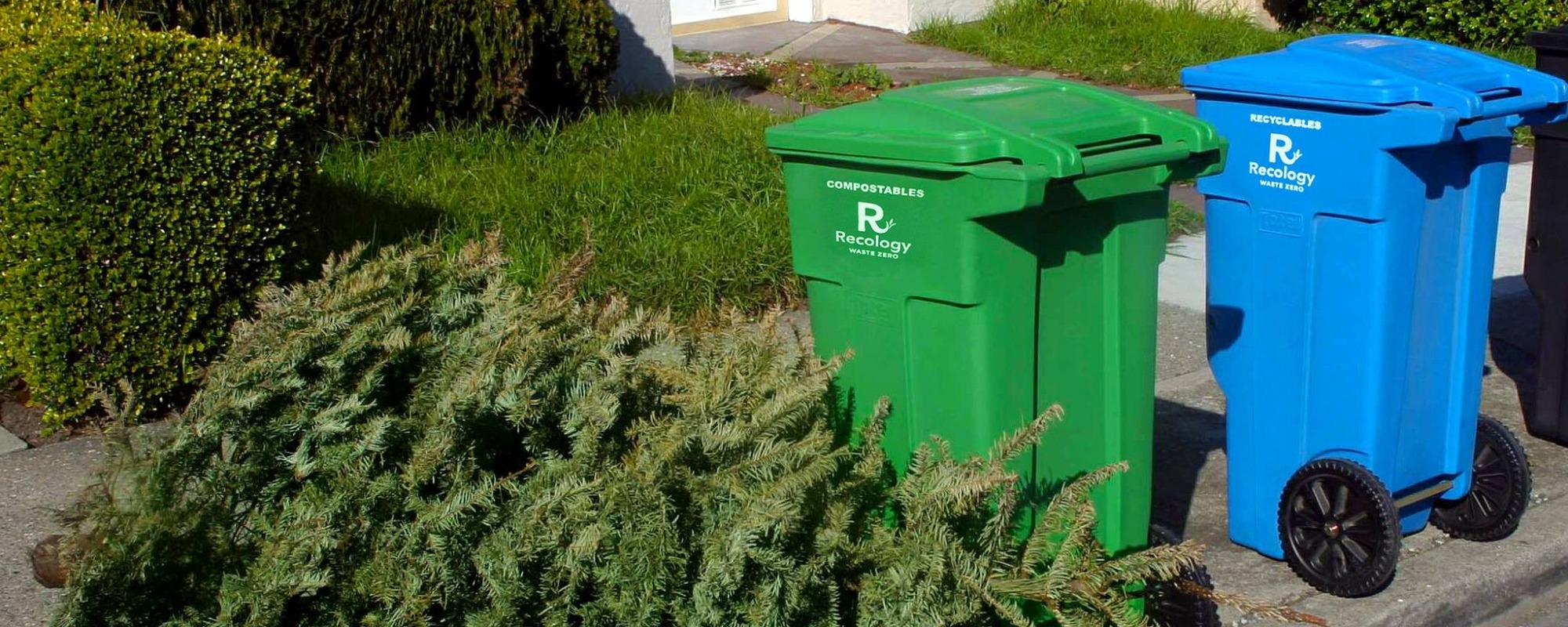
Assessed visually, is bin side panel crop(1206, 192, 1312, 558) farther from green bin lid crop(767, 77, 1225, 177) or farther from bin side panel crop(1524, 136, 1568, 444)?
bin side panel crop(1524, 136, 1568, 444)

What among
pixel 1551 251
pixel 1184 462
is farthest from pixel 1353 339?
pixel 1551 251

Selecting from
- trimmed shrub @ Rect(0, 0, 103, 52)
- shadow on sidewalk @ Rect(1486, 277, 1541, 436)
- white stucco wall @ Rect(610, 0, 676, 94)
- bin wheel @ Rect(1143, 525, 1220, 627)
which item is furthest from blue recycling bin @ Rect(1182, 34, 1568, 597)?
white stucco wall @ Rect(610, 0, 676, 94)

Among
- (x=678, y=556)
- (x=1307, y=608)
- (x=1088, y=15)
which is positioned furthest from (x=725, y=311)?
(x=1088, y=15)

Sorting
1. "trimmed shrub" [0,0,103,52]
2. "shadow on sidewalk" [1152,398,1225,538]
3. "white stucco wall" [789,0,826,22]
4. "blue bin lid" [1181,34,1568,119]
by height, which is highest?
"trimmed shrub" [0,0,103,52]

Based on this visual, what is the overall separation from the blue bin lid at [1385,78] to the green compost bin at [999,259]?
57cm

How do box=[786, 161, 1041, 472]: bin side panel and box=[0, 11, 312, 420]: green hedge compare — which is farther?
box=[0, 11, 312, 420]: green hedge

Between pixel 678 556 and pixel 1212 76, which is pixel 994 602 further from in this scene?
pixel 1212 76

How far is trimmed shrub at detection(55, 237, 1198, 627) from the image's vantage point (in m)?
2.42

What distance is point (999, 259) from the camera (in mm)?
2777

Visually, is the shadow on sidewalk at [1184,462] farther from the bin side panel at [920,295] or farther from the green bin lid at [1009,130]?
the green bin lid at [1009,130]

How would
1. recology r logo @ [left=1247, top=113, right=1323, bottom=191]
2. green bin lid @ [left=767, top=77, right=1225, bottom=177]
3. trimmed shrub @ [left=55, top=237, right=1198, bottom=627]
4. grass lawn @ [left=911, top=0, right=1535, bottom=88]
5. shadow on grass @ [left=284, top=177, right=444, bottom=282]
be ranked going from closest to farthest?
trimmed shrub @ [left=55, top=237, right=1198, bottom=627]
green bin lid @ [left=767, top=77, right=1225, bottom=177]
recology r logo @ [left=1247, top=113, right=1323, bottom=191]
shadow on grass @ [left=284, top=177, right=444, bottom=282]
grass lawn @ [left=911, top=0, right=1535, bottom=88]

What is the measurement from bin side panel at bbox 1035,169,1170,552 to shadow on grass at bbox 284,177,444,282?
3153 millimetres

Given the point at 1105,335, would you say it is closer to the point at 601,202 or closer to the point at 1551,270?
the point at 1551,270

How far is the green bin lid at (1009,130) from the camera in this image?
→ 271 centimetres
